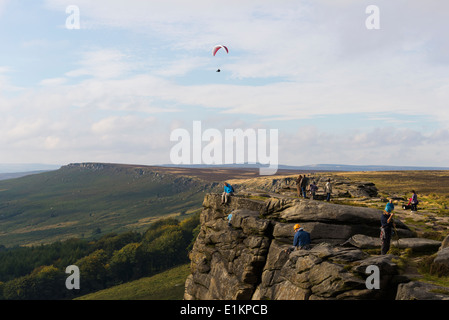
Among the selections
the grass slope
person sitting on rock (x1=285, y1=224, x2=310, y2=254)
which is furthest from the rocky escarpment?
the grass slope

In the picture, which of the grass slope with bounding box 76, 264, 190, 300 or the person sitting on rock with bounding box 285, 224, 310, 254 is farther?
the grass slope with bounding box 76, 264, 190, 300

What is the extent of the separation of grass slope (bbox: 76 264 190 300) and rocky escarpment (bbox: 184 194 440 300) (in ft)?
183

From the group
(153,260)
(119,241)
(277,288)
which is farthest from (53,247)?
(277,288)

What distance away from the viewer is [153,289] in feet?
337

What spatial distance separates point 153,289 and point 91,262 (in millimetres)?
37767

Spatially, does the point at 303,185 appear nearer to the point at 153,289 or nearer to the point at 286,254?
the point at 286,254

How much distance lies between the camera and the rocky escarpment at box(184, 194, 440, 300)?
1855 centimetres

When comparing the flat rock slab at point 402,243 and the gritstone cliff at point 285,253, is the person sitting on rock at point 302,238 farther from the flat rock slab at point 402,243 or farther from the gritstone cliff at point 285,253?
the flat rock slab at point 402,243

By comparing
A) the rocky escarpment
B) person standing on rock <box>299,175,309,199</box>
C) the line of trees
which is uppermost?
person standing on rock <box>299,175,309,199</box>

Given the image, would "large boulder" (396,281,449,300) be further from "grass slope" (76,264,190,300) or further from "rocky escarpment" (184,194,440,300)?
"grass slope" (76,264,190,300)

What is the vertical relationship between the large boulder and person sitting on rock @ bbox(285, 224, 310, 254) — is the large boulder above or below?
below

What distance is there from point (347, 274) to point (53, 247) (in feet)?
596
